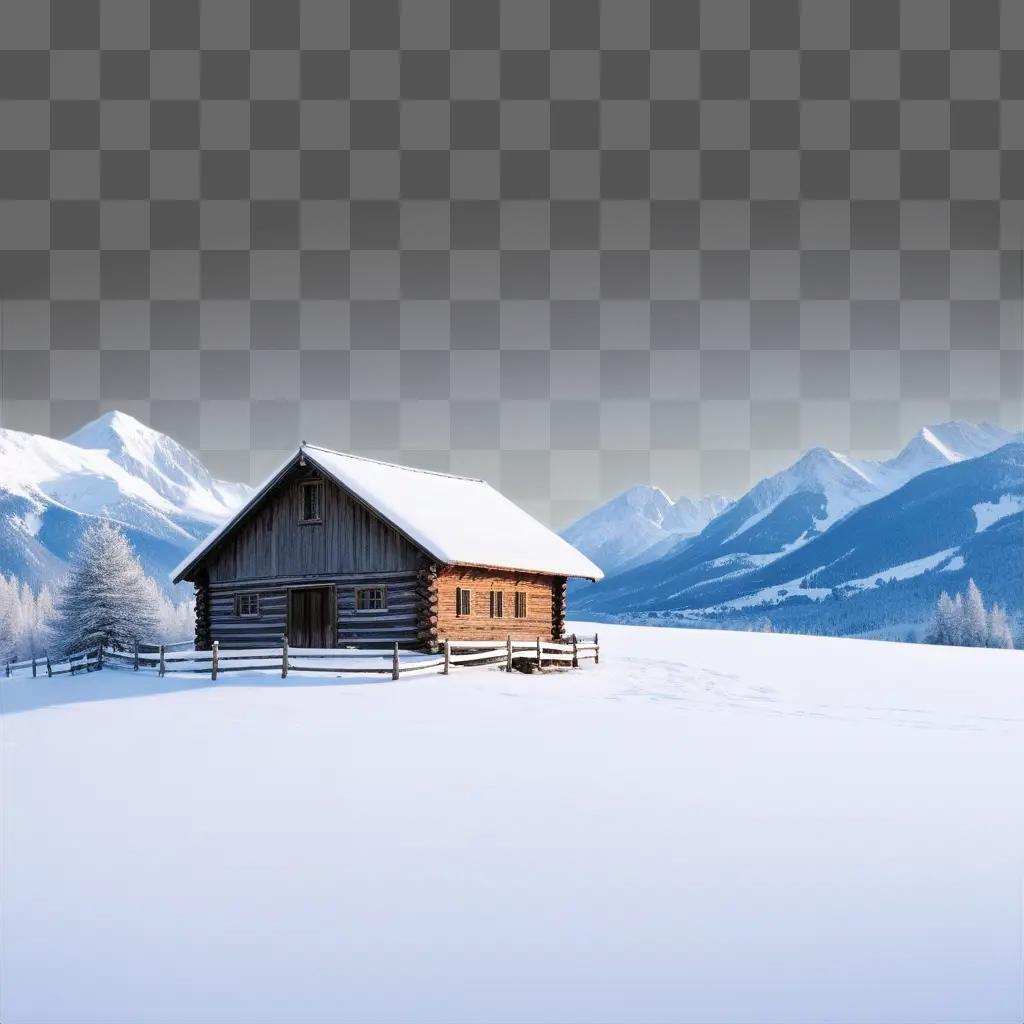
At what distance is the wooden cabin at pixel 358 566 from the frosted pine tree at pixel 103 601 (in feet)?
52.3

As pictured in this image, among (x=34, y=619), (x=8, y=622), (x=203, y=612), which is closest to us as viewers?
(x=203, y=612)

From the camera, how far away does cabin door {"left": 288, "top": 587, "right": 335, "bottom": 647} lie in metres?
33.2

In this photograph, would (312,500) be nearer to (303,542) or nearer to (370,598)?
(303,542)

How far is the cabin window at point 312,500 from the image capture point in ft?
110

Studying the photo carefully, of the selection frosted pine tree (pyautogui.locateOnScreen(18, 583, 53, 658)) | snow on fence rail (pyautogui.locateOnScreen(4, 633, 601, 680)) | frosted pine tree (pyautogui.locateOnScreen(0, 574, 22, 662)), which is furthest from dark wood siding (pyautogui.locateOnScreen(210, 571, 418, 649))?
frosted pine tree (pyautogui.locateOnScreen(18, 583, 53, 658))

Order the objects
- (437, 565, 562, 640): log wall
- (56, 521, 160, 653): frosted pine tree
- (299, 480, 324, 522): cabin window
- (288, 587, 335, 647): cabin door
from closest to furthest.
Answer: (437, 565, 562, 640): log wall → (288, 587, 335, 647): cabin door → (299, 480, 324, 522): cabin window → (56, 521, 160, 653): frosted pine tree

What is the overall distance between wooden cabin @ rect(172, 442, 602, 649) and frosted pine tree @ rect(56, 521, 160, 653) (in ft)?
52.3

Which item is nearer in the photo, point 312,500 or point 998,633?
point 312,500

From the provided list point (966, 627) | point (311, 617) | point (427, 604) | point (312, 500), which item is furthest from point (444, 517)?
point (966, 627)

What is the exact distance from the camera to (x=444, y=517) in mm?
34031

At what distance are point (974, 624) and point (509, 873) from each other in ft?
452

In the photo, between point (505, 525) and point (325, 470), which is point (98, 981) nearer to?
point (325, 470)

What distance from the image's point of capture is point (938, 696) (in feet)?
89.5

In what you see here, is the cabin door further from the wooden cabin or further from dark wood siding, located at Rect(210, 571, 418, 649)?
dark wood siding, located at Rect(210, 571, 418, 649)
